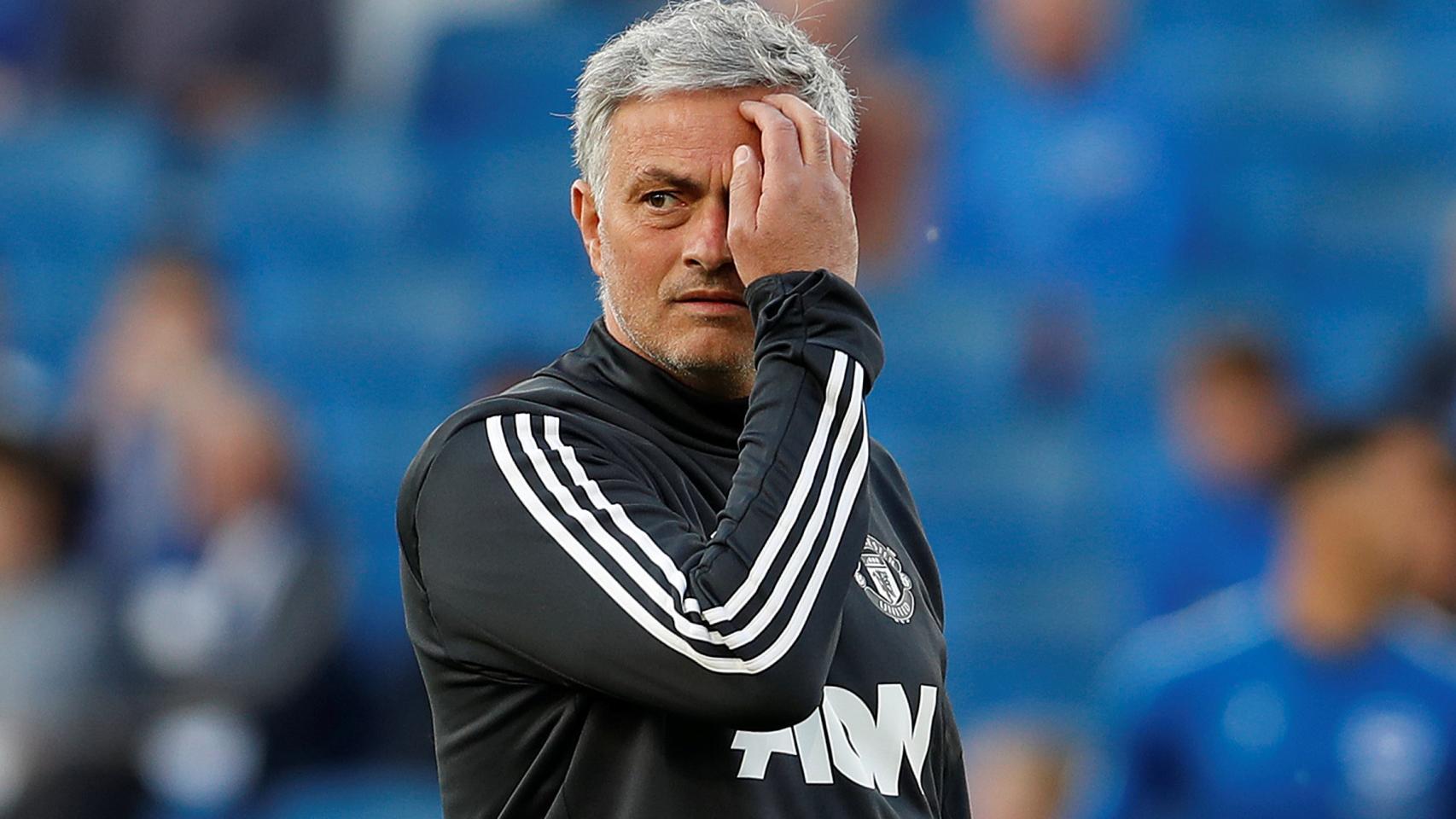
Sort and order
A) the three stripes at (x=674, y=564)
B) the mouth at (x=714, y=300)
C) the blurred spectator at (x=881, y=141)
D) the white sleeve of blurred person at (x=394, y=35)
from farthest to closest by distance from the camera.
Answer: the white sleeve of blurred person at (x=394, y=35)
the blurred spectator at (x=881, y=141)
the mouth at (x=714, y=300)
the three stripes at (x=674, y=564)

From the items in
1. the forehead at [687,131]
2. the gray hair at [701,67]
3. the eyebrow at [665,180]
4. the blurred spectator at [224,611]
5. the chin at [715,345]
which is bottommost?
the blurred spectator at [224,611]

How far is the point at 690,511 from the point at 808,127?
0.36m

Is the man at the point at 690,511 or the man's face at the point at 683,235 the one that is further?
the man's face at the point at 683,235

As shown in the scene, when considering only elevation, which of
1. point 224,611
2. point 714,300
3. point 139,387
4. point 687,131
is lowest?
point 224,611

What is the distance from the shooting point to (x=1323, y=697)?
173 inches

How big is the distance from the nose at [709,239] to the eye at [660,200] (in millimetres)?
30

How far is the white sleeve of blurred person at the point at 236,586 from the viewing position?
527 centimetres

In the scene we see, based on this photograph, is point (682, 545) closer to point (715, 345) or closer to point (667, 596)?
point (667, 596)

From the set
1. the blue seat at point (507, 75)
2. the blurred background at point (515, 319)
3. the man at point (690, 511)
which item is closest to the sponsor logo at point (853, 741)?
the man at point (690, 511)

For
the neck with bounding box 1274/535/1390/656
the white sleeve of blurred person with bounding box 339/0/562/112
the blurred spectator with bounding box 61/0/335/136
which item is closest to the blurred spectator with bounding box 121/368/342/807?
the blurred spectator with bounding box 61/0/335/136

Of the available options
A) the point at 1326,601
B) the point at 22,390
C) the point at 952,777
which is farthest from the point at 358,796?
the point at 952,777

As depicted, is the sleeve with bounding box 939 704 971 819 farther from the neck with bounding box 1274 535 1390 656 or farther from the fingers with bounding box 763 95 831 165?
the neck with bounding box 1274 535 1390 656

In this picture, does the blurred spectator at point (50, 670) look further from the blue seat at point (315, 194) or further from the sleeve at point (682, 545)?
the sleeve at point (682, 545)

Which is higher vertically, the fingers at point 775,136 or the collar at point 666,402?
the fingers at point 775,136
